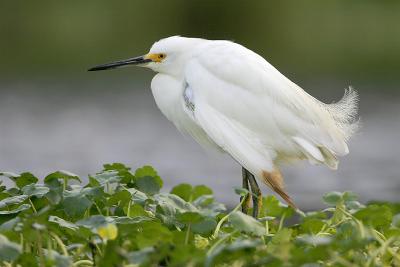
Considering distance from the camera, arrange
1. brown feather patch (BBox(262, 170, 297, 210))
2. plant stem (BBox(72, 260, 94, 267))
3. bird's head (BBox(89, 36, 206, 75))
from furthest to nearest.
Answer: bird's head (BBox(89, 36, 206, 75)) < brown feather patch (BBox(262, 170, 297, 210)) < plant stem (BBox(72, 260, 94, 267))

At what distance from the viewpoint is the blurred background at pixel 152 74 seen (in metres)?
8.35

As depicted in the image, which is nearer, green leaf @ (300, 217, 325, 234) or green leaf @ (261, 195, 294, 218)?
green leaf @ (300, 217, 325, 234)

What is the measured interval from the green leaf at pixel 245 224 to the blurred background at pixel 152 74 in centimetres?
414

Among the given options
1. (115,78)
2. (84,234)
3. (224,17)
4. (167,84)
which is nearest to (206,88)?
(167,84)

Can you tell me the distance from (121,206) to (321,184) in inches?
169

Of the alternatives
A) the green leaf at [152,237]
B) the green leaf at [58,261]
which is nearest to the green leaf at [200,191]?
the green leaf at [152,237]

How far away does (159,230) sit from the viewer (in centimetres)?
305

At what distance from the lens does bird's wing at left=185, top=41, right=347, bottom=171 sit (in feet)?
13.2

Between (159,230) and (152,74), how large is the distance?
8.14 m

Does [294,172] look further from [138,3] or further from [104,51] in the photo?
[138,3]

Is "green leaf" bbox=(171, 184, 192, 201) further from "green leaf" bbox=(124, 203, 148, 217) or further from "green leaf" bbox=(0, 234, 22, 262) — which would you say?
"green leaf" bbox=(0, 234, 22, 262)

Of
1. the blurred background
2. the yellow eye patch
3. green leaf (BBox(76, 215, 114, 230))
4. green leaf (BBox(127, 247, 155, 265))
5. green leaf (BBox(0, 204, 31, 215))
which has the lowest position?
the blurred background

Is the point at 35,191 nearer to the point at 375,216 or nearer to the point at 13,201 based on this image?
the point at 13,201

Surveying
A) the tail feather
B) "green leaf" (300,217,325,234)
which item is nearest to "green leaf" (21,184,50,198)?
"green leaf" (300,217,325,234)
